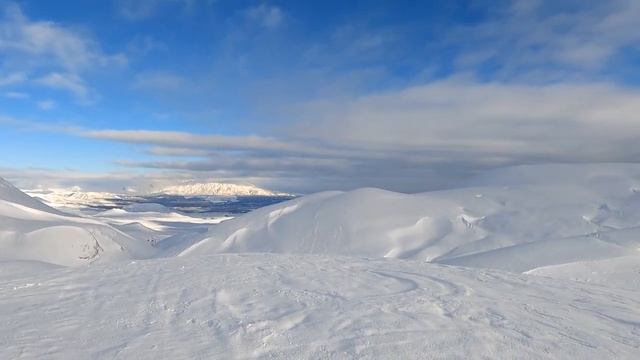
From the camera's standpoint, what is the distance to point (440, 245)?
17.5 meters

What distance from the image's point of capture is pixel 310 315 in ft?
17.9

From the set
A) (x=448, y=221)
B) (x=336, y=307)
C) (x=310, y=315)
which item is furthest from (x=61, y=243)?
(x=310, y=315)

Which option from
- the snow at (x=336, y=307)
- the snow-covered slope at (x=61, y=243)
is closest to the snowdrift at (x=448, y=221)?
the snow at (x=336, y=307)

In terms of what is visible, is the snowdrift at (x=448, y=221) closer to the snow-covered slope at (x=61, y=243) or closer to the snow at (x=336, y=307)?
the snow at (x=336, y=307)

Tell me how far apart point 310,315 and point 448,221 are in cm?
→ 1504

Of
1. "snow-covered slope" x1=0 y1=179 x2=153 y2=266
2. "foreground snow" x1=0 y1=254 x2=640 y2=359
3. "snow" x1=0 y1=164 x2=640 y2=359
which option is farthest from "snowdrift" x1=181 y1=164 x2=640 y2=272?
"snow-covered slope" x1=0 y1=179 x2=153 y2=266

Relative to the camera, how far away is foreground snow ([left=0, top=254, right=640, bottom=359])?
4465mm

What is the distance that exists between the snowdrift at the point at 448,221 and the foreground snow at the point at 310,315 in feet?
22.2

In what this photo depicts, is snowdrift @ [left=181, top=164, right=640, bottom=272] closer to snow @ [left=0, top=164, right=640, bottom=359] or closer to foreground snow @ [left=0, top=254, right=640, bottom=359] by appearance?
snow @ [left=0, top=164, right=640, bottom=359]

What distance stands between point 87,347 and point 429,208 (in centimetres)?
1771

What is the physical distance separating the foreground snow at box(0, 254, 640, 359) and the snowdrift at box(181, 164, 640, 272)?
22.2ft

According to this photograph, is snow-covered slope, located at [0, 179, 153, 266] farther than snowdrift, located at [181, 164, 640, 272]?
Yes

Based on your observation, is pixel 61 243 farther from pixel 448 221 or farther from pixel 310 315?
pixel 310 315

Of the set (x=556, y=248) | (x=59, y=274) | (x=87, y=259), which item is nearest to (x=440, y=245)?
(x=556, y=248)
